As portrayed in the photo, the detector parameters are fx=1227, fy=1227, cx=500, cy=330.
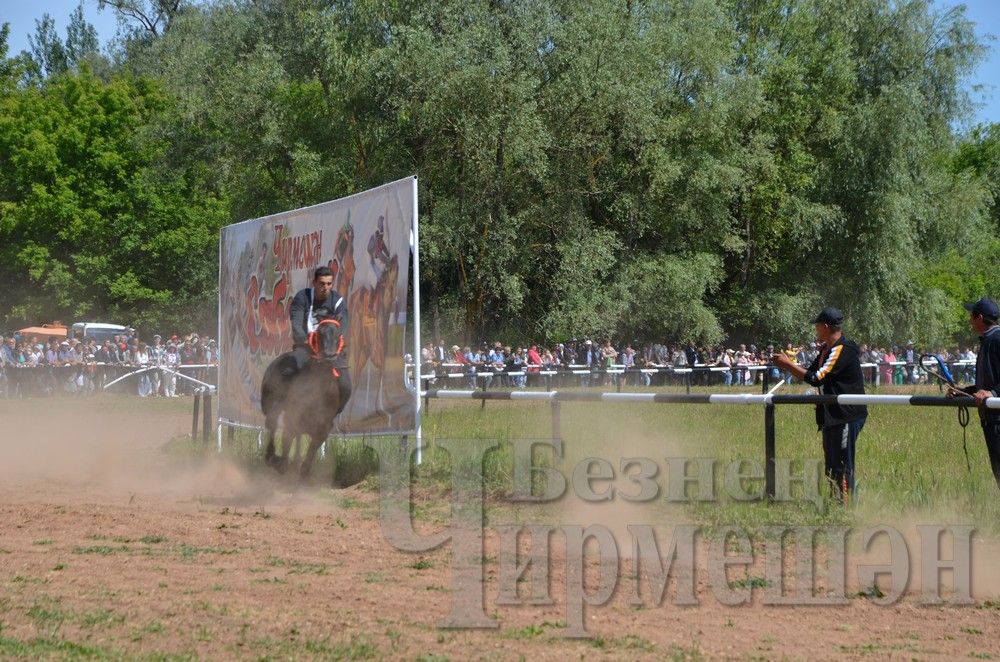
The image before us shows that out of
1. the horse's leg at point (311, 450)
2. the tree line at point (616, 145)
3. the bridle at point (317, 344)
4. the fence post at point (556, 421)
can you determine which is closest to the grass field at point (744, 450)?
the fence post at point (556, 421)

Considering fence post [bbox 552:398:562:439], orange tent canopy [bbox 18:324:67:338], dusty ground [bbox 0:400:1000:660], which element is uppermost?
orange tent canopy [bbox 18:324:67:338]

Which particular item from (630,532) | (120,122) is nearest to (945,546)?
(630,532)

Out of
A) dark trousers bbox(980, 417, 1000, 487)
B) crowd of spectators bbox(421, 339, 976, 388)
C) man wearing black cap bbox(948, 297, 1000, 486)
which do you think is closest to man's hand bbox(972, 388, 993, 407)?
man wearing black cap bbox(948, 297, 1000, 486)

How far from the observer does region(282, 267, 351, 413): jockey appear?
500 inches

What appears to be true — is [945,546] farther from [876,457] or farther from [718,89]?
[718,89]

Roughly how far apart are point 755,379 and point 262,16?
66.0ft

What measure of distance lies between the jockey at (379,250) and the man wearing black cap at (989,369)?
5.99 metres

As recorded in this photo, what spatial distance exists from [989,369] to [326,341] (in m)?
6.39

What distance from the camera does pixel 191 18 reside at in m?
47.3

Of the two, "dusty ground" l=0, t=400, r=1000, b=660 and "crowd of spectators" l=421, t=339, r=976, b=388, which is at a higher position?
"crowd of spectators" l=421, t=339, r=976, b=388

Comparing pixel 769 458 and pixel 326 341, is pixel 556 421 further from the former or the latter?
pixel 769 458

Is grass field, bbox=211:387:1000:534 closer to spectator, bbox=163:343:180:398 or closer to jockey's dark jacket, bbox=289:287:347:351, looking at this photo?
jockey's dark jacket, bbox=289:287:347:351

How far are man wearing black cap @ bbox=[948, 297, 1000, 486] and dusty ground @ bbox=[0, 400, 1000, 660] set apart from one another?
2.42 metres

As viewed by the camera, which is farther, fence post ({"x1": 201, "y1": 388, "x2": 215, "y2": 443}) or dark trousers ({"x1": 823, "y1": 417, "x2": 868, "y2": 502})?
fence post ({"x1": 201, "y1": 388, "x2": 215, "y2": 443})
